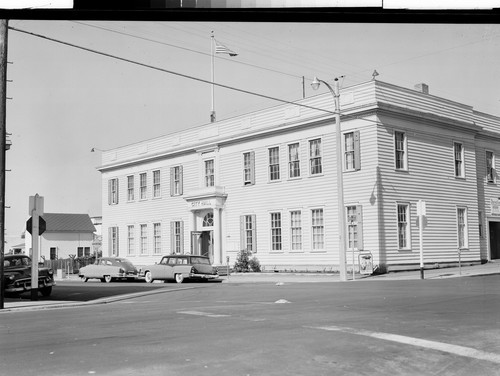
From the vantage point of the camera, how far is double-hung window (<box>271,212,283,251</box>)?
33.1m

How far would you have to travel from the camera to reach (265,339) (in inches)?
360

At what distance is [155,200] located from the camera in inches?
1559

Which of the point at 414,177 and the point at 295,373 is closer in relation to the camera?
the point at 295,373

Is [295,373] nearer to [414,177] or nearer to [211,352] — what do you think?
[211,352]

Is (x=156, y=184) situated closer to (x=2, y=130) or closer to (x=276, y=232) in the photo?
(x=276, y=232)

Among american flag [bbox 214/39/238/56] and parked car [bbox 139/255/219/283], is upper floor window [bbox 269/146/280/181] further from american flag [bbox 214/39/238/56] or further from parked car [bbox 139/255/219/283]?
american flag [bbox 214/39/238/56]

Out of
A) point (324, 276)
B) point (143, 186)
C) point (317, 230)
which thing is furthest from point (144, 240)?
point (324, 276)

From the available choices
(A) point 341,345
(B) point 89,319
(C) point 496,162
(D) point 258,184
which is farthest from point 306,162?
(A) point 341,345

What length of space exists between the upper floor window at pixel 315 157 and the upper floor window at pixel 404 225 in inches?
171

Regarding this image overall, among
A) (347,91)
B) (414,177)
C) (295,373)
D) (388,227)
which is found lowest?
(295,373)

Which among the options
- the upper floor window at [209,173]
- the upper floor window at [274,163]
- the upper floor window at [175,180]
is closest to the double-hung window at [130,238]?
the upper floor window at [175,180]

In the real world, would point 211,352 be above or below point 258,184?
below

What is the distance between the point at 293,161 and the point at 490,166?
1116cm

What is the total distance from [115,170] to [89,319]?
24.9 meters
